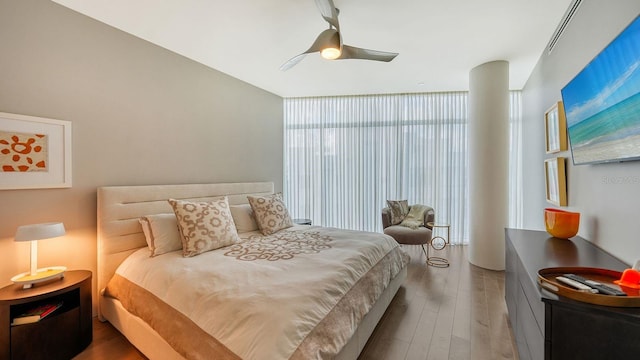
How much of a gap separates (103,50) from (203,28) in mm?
934

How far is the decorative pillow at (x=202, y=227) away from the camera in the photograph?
243 cm

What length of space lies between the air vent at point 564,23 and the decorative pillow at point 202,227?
11.4 feet

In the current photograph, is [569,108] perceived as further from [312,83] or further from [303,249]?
[312,83]

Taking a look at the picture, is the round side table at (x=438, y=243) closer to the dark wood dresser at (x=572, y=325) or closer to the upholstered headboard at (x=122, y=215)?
the dark wood dresser at (x=572, y=325)

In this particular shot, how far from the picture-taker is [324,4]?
2031mm

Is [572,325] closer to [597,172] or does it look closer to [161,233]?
[597,172]

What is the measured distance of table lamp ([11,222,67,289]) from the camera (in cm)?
191

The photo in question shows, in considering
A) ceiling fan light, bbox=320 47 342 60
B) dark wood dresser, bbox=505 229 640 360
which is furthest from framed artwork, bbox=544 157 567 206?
ceiling fan light, bbox=320 47 342 60

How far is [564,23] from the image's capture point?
7.91 feet

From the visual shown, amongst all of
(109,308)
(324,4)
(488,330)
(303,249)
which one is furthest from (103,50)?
(488,330)

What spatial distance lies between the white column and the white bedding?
168 centimetres

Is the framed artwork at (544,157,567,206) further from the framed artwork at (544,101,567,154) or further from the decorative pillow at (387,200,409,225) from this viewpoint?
the decorative pillow at (387,200,409,225)

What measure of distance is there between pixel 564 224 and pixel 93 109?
13.4 feet

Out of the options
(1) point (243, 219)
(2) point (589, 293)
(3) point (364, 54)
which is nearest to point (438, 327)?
(2) point (589, 293)
